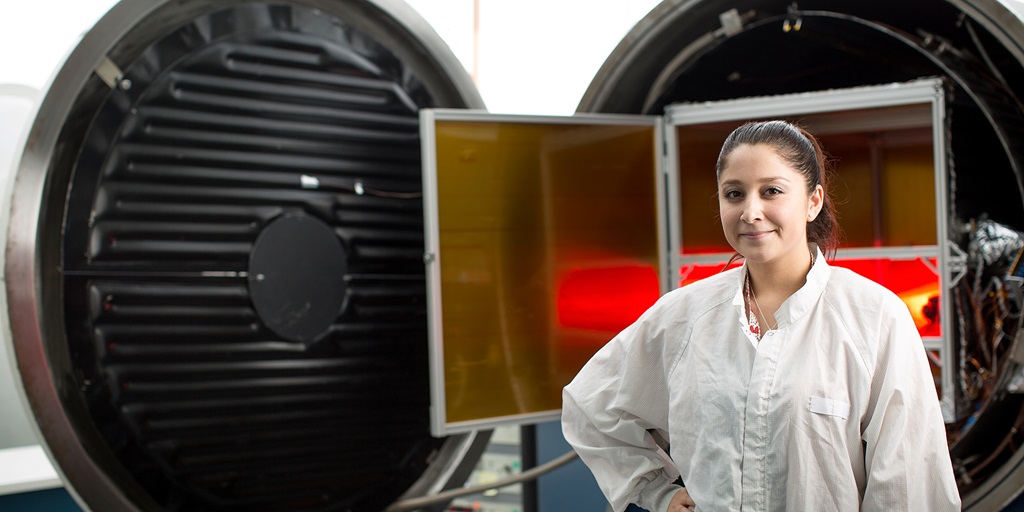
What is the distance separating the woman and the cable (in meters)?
1.25

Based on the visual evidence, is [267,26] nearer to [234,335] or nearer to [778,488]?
[234,335]

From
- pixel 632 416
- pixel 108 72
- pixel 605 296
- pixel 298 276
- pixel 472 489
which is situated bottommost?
pixel 472 489

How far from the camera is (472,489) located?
258 centimetres

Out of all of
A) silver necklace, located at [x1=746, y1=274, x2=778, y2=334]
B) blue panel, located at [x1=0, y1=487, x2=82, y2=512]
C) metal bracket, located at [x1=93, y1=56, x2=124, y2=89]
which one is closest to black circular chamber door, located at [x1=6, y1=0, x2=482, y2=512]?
metal bracket, located at [x1=93, y1=56, x2=124, y2=89]

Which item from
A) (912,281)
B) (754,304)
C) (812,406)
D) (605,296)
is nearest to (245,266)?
(605,296)

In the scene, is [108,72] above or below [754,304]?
above

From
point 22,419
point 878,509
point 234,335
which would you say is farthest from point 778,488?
point 22,419

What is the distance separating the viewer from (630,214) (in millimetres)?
2732

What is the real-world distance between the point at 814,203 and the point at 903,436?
35cm

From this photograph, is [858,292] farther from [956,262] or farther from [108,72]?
[108,72]

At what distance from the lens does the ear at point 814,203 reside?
4.18ft

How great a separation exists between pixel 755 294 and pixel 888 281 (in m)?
1.62

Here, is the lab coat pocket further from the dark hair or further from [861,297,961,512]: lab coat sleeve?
the dark hair

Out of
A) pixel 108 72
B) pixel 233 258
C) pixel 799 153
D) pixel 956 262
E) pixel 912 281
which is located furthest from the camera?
pixel 912 281
